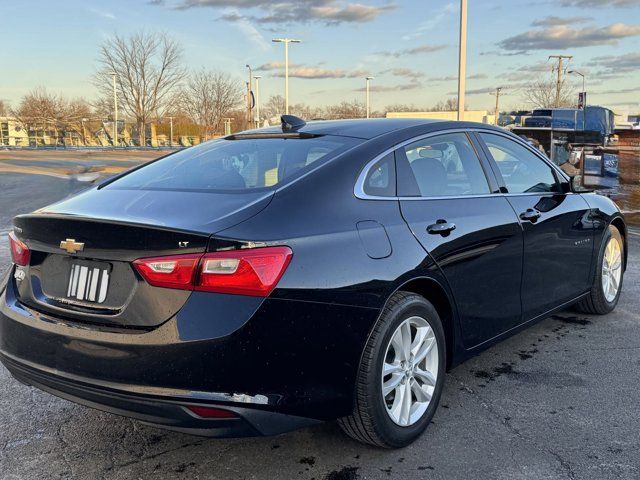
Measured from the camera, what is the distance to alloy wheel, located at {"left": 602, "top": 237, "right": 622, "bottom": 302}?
5070mm

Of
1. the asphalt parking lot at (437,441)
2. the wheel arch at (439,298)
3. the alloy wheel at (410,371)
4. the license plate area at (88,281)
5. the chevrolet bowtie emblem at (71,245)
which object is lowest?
the asphalt parking lot at (437,441)

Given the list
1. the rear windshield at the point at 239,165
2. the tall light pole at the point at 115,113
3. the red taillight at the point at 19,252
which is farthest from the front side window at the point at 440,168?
the tall light pole at the point at 115,113

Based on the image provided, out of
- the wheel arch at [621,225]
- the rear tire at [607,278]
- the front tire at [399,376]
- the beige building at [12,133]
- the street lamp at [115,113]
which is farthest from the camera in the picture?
the beige building at [12,133]

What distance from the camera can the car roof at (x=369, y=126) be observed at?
11.0 ft

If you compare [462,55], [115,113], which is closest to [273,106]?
[115,113]

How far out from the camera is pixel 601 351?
4352mm

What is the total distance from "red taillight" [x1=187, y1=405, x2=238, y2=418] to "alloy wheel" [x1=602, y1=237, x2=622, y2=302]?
12.3ft

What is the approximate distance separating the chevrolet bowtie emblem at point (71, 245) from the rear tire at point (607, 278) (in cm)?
394

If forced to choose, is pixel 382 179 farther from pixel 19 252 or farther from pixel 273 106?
pixel 273 106

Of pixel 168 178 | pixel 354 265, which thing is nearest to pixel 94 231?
pixel 168 178

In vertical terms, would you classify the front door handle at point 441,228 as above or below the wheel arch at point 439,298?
above

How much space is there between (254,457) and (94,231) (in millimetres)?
1286

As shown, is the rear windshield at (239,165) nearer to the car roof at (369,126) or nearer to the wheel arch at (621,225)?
the car roof at (369,126)

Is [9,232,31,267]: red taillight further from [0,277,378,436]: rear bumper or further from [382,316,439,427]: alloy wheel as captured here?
[382,316,439,427]: alloy wheel
